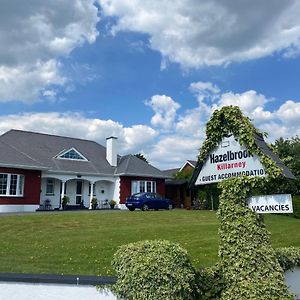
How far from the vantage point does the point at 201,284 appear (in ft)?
20.2

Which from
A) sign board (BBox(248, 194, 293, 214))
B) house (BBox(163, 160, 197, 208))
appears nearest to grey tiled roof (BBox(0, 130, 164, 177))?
house (BBox(163, 160, 197, 208))

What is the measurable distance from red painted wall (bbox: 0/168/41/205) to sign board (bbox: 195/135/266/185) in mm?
22123

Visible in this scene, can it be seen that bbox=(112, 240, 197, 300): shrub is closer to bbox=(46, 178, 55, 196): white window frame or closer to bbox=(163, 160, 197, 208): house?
bbox=(46, 178, 55, 196): white window frame

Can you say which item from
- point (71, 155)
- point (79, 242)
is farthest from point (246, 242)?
point (71, 155)

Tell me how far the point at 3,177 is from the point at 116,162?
476 inches

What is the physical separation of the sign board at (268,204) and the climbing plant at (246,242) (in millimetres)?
104

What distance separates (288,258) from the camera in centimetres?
756

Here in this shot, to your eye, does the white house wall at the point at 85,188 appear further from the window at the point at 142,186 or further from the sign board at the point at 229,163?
the sign board at the point at 229,163

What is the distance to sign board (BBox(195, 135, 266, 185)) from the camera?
6.55m

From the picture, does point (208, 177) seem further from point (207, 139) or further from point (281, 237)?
point (281, 237)

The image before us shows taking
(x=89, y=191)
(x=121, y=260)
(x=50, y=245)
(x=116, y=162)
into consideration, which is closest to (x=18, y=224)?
(x=50, y=245)

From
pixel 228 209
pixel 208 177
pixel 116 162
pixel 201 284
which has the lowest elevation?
pixel 201 284

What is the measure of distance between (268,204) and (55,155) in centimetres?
2780

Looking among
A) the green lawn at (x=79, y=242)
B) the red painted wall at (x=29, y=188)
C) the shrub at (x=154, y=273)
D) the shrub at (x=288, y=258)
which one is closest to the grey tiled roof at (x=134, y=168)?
the red painted wall at (x=29, y=188)
